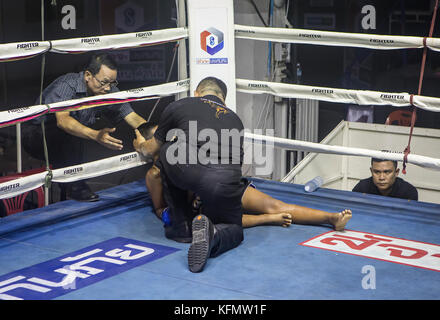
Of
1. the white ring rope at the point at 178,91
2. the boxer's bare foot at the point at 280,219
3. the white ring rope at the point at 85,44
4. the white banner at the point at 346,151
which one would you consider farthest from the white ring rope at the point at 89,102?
the boxer's bare foot at the point at 280,219

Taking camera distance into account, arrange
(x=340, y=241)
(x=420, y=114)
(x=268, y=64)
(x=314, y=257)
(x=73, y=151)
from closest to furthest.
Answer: (x=314, y=257)
(x=340, y=241)
(x=73, y=151)
(x=268, y=64)
(x=420, y=114)

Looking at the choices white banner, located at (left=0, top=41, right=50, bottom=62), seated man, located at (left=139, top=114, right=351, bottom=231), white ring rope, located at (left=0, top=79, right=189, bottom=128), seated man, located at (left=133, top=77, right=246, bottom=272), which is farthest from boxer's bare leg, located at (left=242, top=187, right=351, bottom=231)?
white banner, located at (left=0, top=41, right=50, bottom=62)

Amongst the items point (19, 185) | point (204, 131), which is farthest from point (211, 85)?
point (19, 185)

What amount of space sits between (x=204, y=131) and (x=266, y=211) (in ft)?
2.29

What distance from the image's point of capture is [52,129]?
4137 mm

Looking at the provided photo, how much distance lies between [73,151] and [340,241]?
6.30 feet

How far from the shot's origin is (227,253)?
2982mm

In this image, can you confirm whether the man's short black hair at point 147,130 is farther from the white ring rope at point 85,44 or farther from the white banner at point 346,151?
the white banner at point 346,151

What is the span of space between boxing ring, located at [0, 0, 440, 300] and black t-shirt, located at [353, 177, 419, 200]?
0.53 meters

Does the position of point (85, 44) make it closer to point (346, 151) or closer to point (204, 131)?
point (204, 131)

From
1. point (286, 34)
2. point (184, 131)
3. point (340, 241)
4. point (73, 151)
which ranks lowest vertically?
point (340, 241)

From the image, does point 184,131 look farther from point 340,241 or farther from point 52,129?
point 52,129

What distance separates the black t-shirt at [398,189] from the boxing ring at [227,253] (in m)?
0.53
